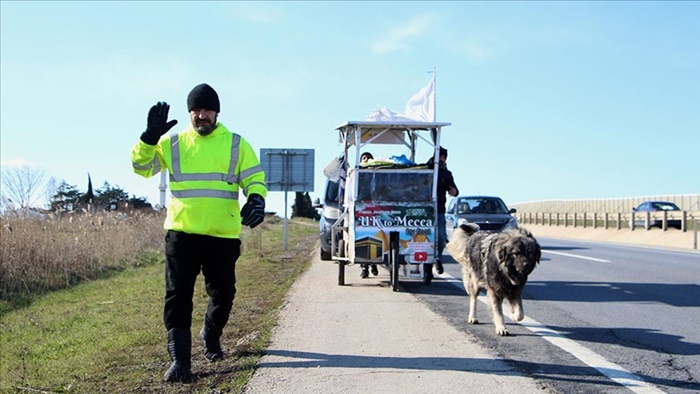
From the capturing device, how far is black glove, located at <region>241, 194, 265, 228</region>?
21.0 feet

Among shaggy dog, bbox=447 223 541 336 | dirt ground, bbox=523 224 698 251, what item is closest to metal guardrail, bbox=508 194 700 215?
dirt ground, bbox=523 224 698 251

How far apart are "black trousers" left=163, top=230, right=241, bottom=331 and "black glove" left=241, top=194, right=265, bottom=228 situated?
29 cm

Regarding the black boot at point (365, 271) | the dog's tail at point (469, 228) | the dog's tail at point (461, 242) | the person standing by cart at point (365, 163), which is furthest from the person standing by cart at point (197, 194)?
the black boot at point (365, 271)

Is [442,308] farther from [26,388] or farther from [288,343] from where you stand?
[26,388]

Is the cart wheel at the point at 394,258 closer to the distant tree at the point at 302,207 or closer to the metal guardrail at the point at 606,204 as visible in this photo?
the metal guardrail at the point at 606,204

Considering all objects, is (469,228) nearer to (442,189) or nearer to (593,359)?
(442,189)

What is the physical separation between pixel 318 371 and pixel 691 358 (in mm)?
3463

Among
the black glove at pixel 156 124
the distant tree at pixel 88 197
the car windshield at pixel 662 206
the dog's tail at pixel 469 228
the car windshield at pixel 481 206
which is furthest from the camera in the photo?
the car windshield at pixel 662 206

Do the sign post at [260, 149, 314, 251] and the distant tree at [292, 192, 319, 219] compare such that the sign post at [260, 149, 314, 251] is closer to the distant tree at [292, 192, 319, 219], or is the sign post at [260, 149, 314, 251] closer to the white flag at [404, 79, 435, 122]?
the white flag at [404, 79, 435, 122]

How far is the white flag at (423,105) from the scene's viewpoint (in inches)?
505

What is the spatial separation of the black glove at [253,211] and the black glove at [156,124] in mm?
929

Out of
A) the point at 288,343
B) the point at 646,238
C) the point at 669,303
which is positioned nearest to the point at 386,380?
the point at 288,343

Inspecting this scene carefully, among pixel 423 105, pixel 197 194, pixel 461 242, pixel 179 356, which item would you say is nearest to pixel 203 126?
pixel 197 194

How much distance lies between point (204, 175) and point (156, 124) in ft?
1.91
